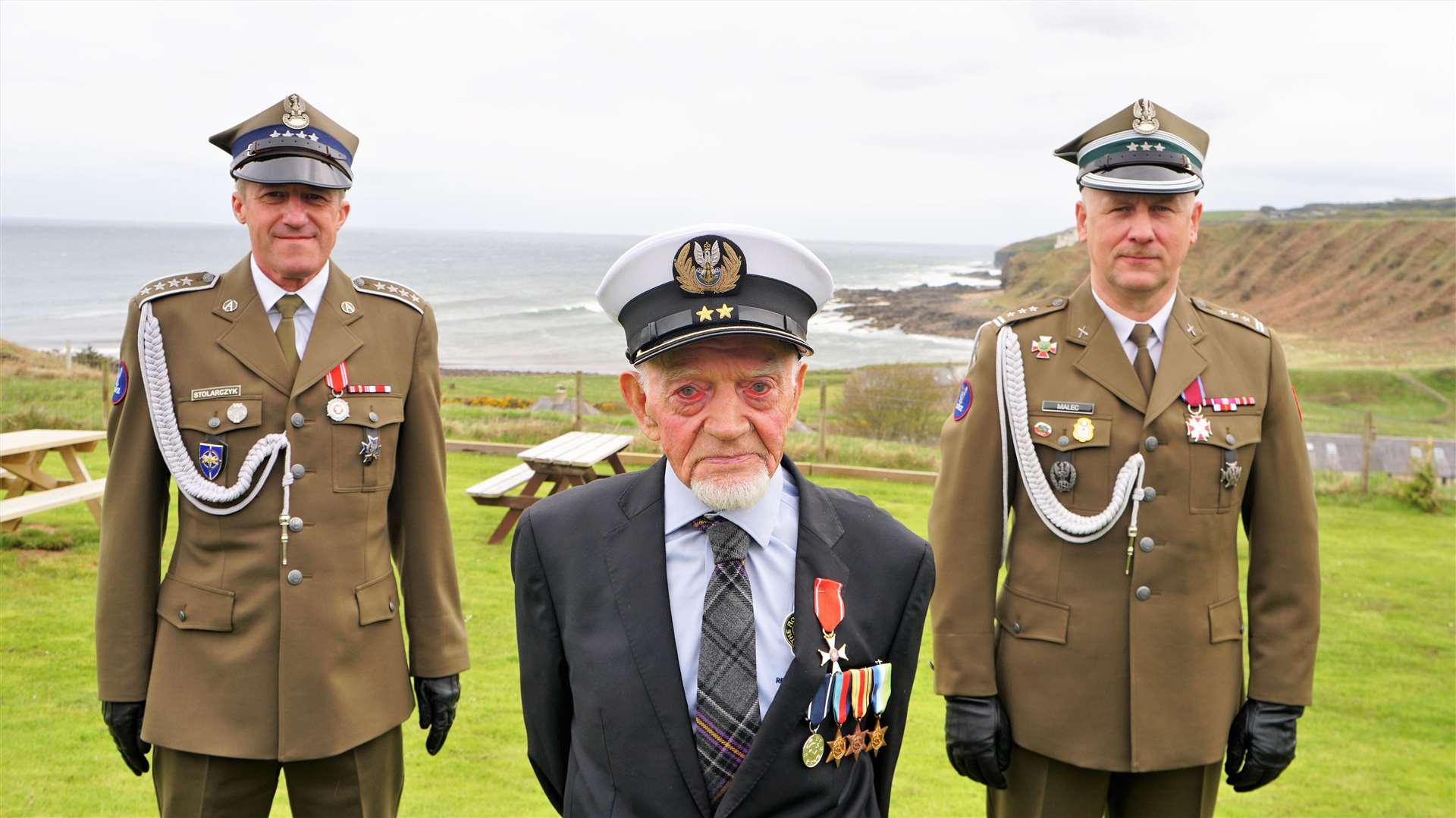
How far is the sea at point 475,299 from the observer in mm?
57031

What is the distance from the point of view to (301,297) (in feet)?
10.2

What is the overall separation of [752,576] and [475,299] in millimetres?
95260

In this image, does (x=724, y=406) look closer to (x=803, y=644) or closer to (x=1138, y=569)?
(x=803, y=644)

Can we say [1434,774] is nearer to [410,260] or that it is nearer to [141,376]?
[141,376]

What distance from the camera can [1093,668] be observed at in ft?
9.73

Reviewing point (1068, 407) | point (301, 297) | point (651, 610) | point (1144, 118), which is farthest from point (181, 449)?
point (1144, 118)

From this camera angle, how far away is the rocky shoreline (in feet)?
250

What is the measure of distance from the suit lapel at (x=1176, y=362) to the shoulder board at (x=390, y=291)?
2174 millimetres

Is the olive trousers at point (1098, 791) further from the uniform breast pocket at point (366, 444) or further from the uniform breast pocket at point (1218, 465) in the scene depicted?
the uniform breast pocket at point (366, 444)

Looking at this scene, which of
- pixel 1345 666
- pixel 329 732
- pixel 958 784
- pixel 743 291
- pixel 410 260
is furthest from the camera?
pixel 410 260

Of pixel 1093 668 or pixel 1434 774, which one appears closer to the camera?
pixel 1093 668

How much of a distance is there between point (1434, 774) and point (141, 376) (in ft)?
17.9

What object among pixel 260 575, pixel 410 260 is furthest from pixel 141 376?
pixel 410 260

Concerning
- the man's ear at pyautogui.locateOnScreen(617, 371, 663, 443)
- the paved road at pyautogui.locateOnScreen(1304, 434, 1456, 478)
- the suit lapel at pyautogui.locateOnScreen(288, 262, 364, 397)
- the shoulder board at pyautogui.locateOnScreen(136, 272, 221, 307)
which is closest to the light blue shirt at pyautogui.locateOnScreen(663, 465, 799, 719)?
the man's ear at pyautogui.locateOnScreen(617, 371, 663, 443)
